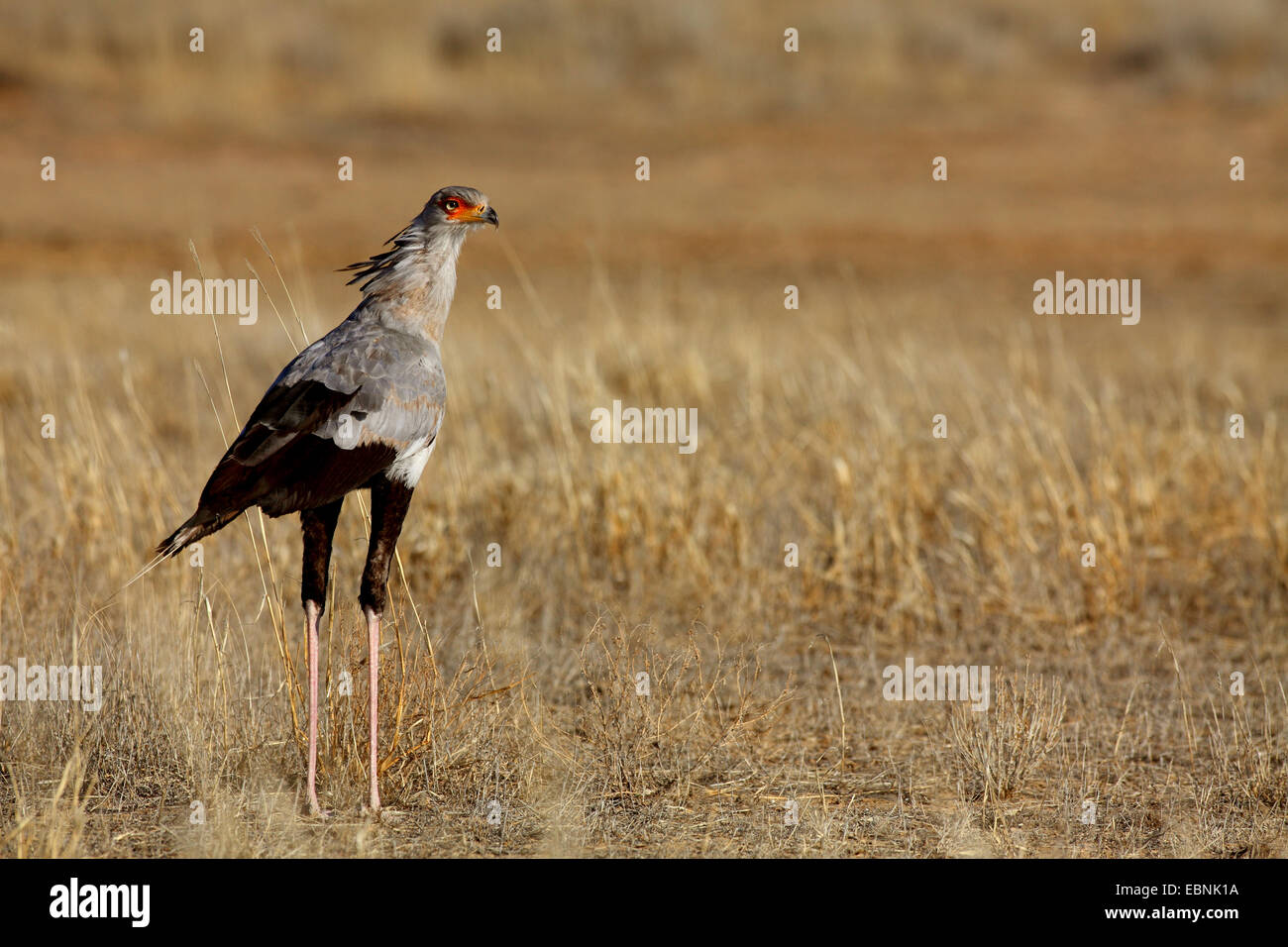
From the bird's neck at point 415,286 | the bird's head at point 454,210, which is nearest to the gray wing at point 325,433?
the bird's neck at point 415,286

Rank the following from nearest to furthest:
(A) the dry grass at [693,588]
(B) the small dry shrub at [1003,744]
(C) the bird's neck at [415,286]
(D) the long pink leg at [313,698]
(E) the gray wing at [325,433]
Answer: (E) the gray wing at [325,433] < (D) the long pink leg at [313,698] < (C) the bird's neck at [415,286] < (A) the dry grass at [693,588] < (B) the small dry shrub at [1003,744]

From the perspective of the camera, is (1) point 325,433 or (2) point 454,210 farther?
(2) point 454,210

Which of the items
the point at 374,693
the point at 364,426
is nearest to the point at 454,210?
the point at 364,426

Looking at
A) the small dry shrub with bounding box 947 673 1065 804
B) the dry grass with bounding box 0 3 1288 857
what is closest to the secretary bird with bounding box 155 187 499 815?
the dry grass with bounding box 0 3 1288 857

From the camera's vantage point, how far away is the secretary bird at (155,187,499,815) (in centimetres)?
427

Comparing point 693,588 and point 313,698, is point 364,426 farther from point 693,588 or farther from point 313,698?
point 693,588

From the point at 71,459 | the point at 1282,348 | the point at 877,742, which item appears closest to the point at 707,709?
the point at 877,742

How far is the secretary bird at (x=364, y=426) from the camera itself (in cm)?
427

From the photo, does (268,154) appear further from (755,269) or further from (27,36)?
(755,269)

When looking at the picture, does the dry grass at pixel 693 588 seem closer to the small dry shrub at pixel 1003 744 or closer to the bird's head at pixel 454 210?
the small dry shrub at pixel 1003 744

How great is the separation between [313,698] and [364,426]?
86cm

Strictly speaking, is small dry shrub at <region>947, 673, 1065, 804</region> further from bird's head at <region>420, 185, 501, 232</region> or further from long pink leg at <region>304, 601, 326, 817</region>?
bird's head at <region>420, 185, 501, 232</region>

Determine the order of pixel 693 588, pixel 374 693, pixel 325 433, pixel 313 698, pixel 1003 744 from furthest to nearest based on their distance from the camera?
pixel 693 588
pixel 1003 744
pixel 374 693
pixel 313 698
pixel 325 433

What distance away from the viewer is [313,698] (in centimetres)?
444
